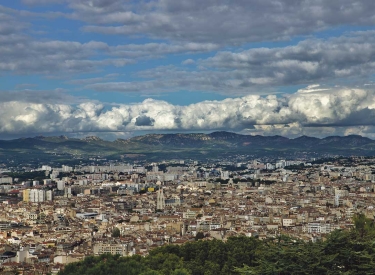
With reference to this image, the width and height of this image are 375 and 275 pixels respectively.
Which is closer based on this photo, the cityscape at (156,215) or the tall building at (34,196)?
the cityscape at (156,215)

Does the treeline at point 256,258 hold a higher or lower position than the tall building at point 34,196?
higher

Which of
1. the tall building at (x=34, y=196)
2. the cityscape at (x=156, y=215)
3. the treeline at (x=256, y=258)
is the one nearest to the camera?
the treeline at (x=256, y=258)

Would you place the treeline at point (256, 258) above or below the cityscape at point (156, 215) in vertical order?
above

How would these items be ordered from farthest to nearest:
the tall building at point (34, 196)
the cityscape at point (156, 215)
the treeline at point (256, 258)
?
1. the tall building at point (34, 196)
2. the cityscape at point (156, 215)
3. the treeline at point (256, 258)

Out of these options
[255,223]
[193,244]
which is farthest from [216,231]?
[193,244]

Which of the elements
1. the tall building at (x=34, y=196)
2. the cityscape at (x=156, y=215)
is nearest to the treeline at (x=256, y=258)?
the cityscape at (x=156, y=215)

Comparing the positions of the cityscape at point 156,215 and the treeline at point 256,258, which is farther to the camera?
the cityscape at point 156,215

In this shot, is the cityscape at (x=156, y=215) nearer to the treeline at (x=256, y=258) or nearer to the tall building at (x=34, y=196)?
the tall building at (x=34, y=196)

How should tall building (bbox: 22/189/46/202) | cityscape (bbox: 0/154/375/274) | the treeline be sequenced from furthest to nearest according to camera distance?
tall building (bbox: 22/189/46/202), cityscape (bbox: 0/154/375/274), the treeline

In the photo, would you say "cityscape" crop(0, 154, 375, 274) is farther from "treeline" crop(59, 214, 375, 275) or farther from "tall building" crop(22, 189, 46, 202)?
"treeline" crop(59, 214, 375, 275)

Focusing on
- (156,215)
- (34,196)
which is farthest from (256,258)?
(34,196)

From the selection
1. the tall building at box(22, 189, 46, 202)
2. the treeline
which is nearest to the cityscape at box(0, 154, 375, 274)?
the tall building at box(22, 189, 46, 202)
